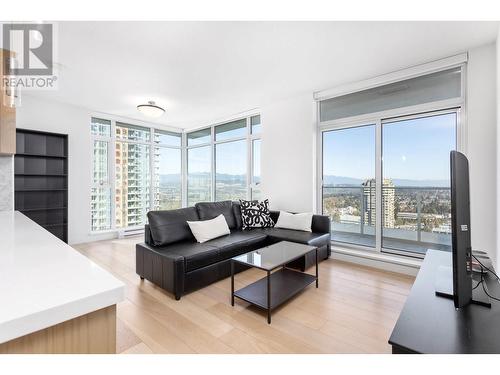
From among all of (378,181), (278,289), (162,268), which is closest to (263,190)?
(378,181)

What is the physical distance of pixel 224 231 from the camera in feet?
11.1

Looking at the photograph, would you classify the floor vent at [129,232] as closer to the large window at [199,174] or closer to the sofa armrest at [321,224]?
the large window at [199,174]

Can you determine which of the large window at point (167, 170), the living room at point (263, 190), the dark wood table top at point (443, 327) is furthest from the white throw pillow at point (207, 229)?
the large window at point (167, 170)

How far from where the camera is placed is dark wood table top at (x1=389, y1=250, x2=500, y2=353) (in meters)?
0.83

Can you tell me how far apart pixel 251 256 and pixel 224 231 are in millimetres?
998

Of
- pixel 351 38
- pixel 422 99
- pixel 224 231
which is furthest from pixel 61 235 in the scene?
pixel 422 99

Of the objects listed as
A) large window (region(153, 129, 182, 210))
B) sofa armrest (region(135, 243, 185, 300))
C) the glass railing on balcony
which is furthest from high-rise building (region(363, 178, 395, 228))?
large window (region(153, 129, 182, 210))

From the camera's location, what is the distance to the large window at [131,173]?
501cm

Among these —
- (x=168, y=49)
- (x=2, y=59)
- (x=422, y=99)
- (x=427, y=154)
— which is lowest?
(x=427, y=154)

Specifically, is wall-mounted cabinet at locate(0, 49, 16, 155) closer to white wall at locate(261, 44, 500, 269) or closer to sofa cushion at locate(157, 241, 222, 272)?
sofa cushion at locate(157, 241, 222, 272)

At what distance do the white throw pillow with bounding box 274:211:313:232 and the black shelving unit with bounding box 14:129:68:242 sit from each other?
369 cm

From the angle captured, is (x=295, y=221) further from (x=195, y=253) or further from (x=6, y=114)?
(x=6, y=114)
